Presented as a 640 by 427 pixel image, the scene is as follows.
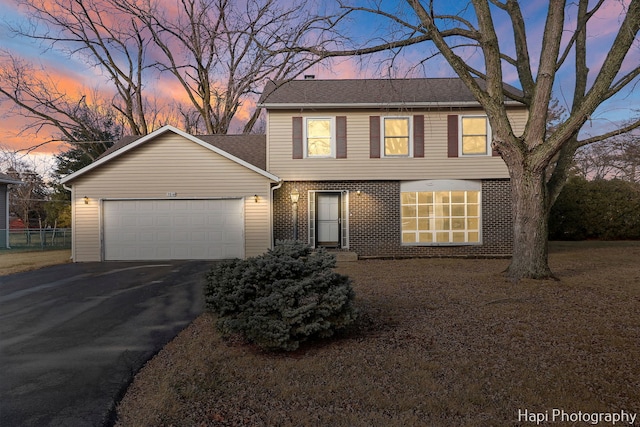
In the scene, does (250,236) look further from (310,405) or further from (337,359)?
(310,405)

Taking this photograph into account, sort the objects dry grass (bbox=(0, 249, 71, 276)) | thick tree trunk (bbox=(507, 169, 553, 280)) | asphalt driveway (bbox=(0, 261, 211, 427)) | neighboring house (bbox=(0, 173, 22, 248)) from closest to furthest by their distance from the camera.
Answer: asphalt driveway (bbox=(0, 261, 211, 427))
thick tree trunk (bbox=(507, 169, 553, 280))
dry grass (bbox=(0, 249, 71, 276))
neighboring house (bbox=(0, 173, 22, 248))

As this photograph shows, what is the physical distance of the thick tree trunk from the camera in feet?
25.0

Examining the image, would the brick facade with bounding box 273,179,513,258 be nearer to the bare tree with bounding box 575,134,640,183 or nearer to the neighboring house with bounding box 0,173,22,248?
the bare tree with bounding box 575,134,640,183

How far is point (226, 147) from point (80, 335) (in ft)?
36.2

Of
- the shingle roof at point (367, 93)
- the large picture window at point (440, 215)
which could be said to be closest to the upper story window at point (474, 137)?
the shingle roof at point (367, 93)

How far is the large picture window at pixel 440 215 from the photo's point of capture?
13.6 m

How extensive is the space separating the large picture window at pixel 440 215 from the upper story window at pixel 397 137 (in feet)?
4.64

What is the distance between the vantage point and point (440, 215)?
13727mm

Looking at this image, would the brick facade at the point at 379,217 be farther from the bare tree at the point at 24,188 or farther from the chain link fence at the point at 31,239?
the bare tree at the point at 24,188

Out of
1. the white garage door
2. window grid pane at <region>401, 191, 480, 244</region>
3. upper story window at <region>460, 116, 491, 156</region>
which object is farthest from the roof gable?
upper story window at <region>460, 116, 491, 156</region>

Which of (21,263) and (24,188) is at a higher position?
(24,188)
